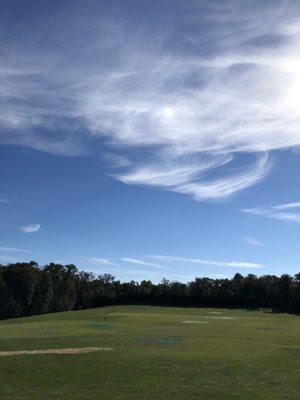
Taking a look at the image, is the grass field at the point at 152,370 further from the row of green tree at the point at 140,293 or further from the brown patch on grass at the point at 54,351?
the row of green tree at the point at 140,293

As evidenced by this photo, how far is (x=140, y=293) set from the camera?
131 meters

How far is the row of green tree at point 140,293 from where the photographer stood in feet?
409

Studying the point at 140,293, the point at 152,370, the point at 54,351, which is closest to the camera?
the point at 152,370

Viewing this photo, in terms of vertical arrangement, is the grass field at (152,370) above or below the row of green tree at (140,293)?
below

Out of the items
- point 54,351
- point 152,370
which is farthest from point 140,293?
point 152,370

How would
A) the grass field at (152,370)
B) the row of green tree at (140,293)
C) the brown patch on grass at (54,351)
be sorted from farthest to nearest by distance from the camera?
1. the row of green tree at (140,293)
2. the brown patch on grass at (54,351)
3. the grass field at (152,370)

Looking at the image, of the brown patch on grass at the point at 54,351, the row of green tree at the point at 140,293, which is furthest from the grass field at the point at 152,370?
the row of green tree at the point at 140,293

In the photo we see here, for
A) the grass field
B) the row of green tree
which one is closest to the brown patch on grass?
the grass field

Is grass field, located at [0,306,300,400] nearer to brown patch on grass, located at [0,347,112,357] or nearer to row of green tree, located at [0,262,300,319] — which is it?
brown patch on grass, located at [0,347,112,357]

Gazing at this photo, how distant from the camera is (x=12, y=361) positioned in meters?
26.4

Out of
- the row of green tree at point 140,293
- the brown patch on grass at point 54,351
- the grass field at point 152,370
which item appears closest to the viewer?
the grass field at point 152,370

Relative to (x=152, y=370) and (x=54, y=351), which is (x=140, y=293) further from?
(x=152, y=370)

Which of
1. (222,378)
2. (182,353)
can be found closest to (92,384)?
(222,378)

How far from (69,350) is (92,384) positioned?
Answer: 10.4 m
